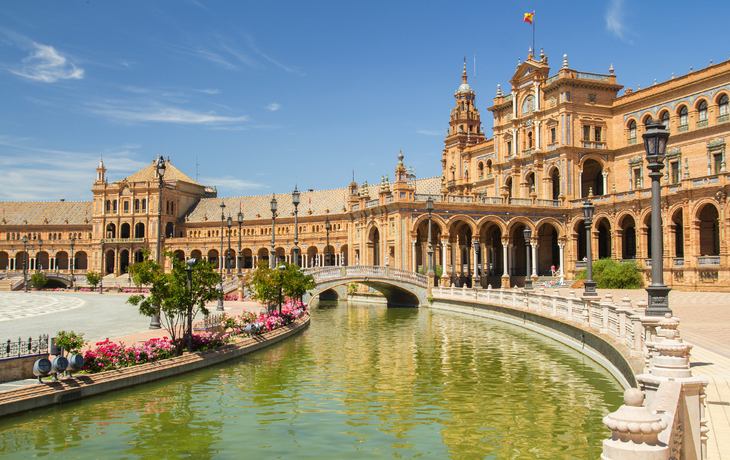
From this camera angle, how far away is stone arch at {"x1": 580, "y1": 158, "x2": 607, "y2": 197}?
56.4 m

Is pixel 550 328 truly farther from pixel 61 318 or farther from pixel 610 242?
pixel 610 242

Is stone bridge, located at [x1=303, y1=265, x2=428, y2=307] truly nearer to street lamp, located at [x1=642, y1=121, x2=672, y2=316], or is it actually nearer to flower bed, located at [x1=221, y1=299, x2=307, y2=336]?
flower bed, located at [x1=221, y1=299, x2=307, y2=336]

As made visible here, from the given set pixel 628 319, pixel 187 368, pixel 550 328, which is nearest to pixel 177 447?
pixel 187 368

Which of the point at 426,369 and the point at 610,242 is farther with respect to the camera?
the point at 610,242

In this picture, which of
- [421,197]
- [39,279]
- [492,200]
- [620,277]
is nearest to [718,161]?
[620,277]

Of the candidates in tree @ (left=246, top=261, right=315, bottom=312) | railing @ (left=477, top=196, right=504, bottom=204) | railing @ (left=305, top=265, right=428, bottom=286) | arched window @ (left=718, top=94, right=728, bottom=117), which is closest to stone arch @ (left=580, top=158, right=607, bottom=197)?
railing @ (left=477, top=196, right=504, bottom=204)

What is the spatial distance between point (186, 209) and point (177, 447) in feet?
319

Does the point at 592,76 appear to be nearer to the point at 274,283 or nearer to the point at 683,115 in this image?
the point at 683,115

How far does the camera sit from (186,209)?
103562 mm

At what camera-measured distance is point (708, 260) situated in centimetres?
3984

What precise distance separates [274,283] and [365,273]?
678 inches

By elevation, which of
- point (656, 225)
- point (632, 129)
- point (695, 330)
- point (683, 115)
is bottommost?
point (695, 330)

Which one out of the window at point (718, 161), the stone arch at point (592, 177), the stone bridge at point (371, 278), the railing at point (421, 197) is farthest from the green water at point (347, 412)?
the stone arch at point (592, 177)

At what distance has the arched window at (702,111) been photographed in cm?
4709
